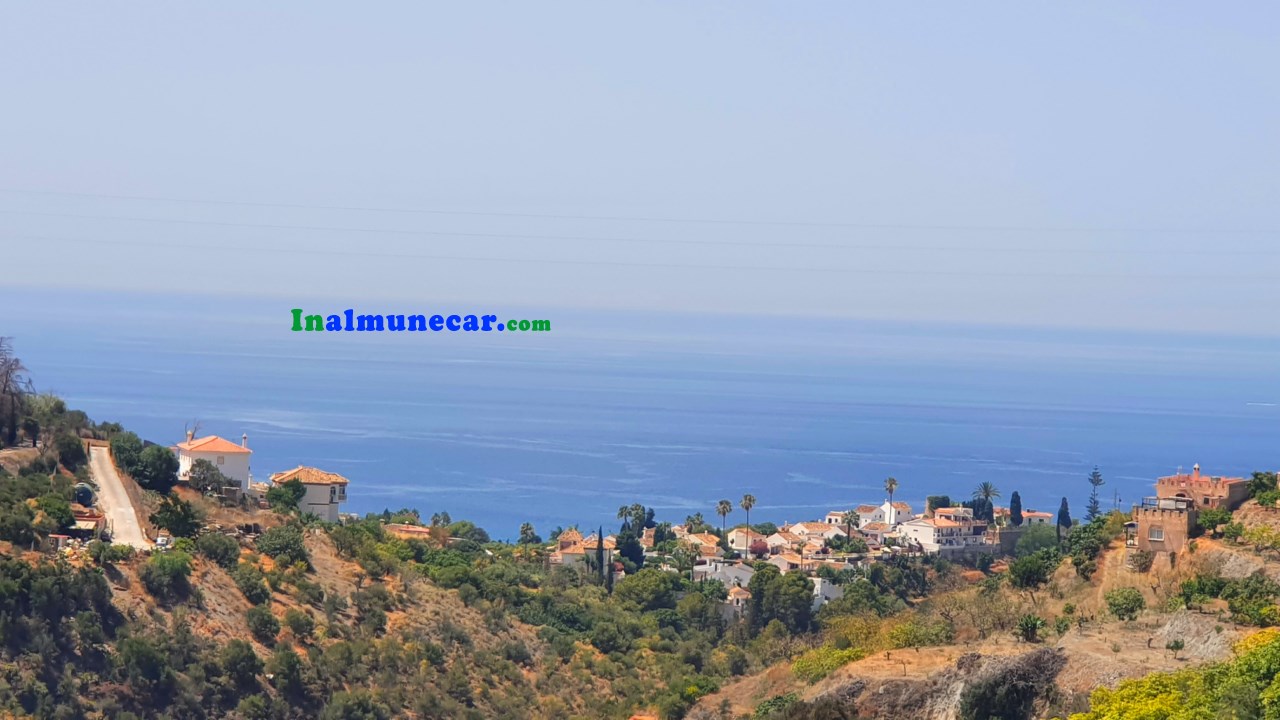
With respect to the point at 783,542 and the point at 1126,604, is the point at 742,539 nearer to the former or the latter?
the point at 783,542

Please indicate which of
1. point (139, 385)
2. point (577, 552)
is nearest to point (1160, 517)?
point (577, 552)

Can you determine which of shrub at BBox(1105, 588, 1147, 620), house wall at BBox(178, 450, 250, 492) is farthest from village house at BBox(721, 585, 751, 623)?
shrub at BBox(1105, 588, 1147, 620)

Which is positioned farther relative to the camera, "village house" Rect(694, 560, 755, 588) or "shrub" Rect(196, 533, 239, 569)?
→ "village house" Rect(694, 560, 755, 588)

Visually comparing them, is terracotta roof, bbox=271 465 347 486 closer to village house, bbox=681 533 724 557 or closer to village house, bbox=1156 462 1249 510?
village house, bbox=681 533 724 557

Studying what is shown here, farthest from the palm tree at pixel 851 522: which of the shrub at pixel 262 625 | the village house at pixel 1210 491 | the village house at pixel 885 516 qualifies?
the shrub at pixel 262 625

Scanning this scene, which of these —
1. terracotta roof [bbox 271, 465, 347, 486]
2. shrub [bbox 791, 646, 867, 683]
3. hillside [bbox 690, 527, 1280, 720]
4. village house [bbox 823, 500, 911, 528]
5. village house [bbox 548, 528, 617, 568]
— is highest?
terracotta roof [bbox 271, 465, 347, 486]

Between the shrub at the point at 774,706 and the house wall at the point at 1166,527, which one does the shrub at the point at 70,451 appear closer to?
the shrub at the point at 774,706

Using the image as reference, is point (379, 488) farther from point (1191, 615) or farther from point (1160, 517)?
point (1191, 615)
